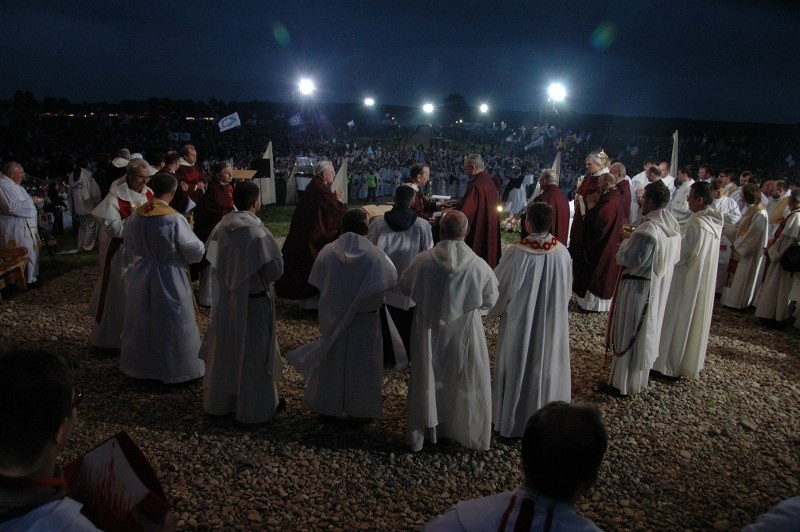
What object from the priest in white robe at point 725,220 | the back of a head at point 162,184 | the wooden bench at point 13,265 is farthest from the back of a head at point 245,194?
the priest in white robe at point 725,220

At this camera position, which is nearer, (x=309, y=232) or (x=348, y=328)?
(x=348, y=328)

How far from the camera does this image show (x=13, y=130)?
103 feet

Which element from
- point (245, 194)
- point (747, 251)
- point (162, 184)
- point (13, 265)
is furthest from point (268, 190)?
point (245, 194)

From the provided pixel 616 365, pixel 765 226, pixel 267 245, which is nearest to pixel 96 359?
pixel 267 245

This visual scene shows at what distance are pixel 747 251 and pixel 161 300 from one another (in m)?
9.11

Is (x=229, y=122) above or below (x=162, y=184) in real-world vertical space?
above

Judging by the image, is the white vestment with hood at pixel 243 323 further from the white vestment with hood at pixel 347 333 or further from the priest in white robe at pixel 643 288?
the priest in white robe at pixel 643 288

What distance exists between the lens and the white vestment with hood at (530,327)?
15.9 feet

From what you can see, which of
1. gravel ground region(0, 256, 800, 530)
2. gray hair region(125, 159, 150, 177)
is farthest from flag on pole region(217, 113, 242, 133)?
gravel ground region(0, 256, 800, 530)

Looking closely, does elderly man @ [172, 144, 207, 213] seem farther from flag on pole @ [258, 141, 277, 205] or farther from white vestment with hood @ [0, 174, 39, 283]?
flag on pole @ [258, 141, 277, 205]

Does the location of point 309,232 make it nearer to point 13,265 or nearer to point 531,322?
point 531,322

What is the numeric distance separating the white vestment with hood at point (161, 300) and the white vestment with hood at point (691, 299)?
17.5 ft

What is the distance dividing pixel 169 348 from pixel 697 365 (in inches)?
236

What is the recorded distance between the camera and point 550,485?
177 cm
